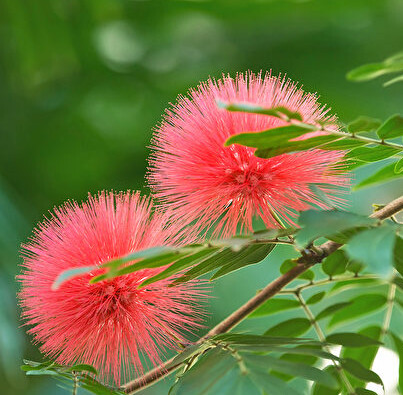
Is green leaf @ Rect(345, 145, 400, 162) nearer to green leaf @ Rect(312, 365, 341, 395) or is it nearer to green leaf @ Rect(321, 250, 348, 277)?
green leaf @ Rect(321, 250, 348, 277)

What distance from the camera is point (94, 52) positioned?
3291 mm

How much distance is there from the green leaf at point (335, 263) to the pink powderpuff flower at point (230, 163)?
11 cm

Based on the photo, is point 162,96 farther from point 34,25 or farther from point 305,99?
point 305,99

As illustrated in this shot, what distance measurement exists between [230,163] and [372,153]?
0.19m

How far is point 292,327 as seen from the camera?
39.0 inches

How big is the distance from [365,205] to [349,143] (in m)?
2.01

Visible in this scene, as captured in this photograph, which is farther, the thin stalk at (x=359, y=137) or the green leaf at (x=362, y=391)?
the green leaf at (x=362, y=391)

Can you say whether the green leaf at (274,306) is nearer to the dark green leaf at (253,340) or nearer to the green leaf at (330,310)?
the green leaf at (330,310)

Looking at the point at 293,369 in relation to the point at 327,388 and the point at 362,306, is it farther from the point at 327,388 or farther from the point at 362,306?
the point at 362,306

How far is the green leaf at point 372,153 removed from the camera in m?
0.81

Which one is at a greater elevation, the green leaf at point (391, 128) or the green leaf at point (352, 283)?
the green leaf at point (391, 128)

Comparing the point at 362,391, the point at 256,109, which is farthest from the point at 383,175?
the point at 256,109

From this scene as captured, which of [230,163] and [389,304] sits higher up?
[230,163]

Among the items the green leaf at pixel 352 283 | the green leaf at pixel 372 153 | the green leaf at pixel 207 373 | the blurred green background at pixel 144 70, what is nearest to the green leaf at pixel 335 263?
the green leaf at pixel 352 283
